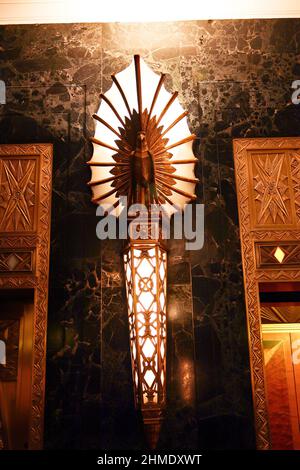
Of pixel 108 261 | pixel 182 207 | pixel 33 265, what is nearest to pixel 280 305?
pixel 182 207

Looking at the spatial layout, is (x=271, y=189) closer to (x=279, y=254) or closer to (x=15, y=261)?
(x=279, y=254)

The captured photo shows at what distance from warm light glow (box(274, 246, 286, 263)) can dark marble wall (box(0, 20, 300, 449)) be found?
240mm

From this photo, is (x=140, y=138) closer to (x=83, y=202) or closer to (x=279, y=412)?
(x=83, y=202)

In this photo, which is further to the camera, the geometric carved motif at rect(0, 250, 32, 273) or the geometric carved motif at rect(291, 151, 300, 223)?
the geometric carved motif at rect(291, 151, 300, 223)

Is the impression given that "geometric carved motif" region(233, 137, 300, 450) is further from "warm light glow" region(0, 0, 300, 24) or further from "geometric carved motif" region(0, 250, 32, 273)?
"geometric carved motif" region(0, 250, 32, 273)

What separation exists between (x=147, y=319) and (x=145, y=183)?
Answer: 82 centimetres

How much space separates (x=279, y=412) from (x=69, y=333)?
1529 millimetres

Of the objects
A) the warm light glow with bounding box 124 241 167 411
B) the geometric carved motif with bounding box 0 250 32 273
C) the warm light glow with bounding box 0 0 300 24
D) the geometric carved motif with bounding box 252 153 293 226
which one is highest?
the warm light glow with bounding box 0 0 300 24

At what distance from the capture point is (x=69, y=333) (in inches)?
125

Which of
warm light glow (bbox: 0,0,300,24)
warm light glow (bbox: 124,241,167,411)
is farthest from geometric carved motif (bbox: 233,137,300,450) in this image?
warm light glow (bbox: 0,0,300,24)

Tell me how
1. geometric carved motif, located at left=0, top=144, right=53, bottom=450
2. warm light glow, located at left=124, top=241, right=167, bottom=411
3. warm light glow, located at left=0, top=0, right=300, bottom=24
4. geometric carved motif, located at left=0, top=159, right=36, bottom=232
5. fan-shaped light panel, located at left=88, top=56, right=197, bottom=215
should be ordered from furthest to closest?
warm light glow, located at left=0, top=0, right=300, bottom=24
geometric carved motif, located at left=0, top=159, right=36, bottom=232
fan-shaped light panel, located at left=88, top=56, right=197, bottom=215
geometric carved motif, located at left=0, top=144, right=53, bottom=450
warm light glow, located at left=124, top=241, right=167, bottom=411

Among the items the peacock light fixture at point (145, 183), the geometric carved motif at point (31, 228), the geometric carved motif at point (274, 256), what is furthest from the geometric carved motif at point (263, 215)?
the geometric carved motif at point (31, 228)

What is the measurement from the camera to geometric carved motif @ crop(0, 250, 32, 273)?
129 inches

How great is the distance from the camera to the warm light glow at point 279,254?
3.30 m
